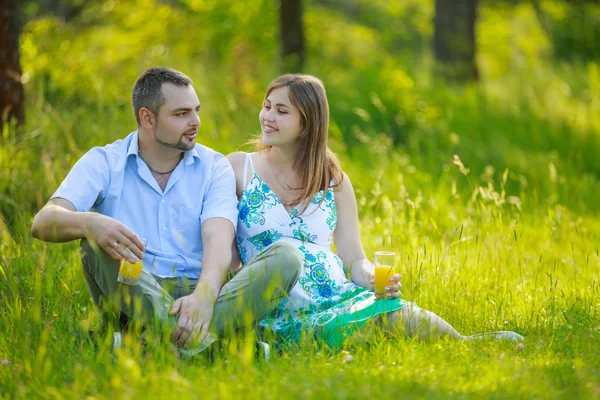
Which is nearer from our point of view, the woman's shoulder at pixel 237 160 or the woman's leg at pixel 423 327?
the woman's leg at pixel 423 327

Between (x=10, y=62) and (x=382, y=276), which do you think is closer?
(x=382, y=276)

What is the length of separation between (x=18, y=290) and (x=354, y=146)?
452 centimetres

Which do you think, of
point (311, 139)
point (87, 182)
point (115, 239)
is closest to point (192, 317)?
point (115, 239)

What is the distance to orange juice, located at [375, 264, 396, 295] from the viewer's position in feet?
11.5

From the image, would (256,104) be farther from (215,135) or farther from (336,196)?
(336,196)

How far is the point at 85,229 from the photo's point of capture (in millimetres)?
3229

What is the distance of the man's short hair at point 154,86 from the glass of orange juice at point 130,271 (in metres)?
0.89

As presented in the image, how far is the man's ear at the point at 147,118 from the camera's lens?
3.77 metres

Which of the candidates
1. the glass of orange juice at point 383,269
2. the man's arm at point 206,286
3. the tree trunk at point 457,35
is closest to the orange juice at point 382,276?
the glass of orange juice at point 383,269

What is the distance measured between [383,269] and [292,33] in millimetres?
6901

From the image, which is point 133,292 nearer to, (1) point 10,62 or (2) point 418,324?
(2) point 418,324

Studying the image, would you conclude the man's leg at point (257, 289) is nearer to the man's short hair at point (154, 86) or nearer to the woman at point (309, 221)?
the woman at point (309, 221)

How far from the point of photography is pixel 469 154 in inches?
313

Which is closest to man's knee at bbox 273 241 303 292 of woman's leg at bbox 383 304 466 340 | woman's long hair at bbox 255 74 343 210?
woman's leg at bbox 383 304 466 340
